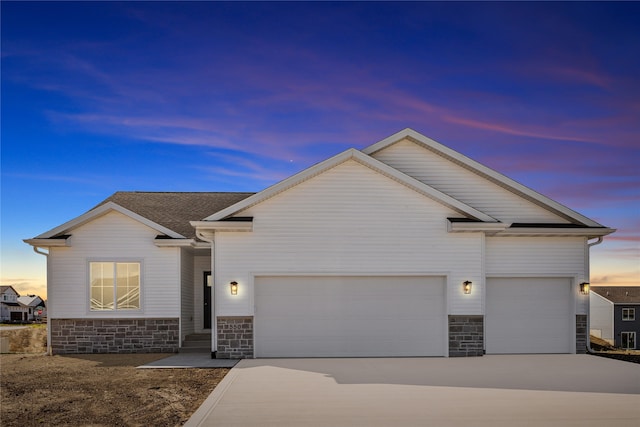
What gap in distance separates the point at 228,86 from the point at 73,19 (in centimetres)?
449

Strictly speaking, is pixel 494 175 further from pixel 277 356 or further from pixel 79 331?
pixel 79 331

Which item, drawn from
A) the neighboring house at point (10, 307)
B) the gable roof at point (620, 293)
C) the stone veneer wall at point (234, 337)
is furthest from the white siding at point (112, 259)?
the neighboring house at point (10, 307)

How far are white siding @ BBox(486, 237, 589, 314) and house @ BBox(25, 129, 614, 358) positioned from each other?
3 centimetres

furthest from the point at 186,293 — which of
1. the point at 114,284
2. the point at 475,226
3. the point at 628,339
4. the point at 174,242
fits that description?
the point at 628,339

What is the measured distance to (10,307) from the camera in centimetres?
7562

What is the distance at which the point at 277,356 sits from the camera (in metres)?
13.4

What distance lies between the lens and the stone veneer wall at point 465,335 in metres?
13.6

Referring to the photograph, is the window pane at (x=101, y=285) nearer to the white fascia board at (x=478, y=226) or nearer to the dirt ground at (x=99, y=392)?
the dirt ground at (x=99, y=392)

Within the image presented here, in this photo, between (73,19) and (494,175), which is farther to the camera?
(494,175)

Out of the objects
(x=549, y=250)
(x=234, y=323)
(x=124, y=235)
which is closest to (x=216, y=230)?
(x=234, y=323)

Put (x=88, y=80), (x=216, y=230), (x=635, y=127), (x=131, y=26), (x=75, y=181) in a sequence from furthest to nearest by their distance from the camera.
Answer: (x=75, y=181) < (x=635, y=127) < (x=88, y=80) < (x=131, y=26) < (x=216, y=230)

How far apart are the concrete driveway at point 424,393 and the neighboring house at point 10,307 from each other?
7518cm

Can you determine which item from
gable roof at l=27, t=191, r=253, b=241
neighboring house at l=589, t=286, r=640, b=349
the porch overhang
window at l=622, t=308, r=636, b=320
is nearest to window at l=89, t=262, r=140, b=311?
gable roof at l=27, t=191, r=253, b=241

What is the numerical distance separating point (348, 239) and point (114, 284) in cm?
694
